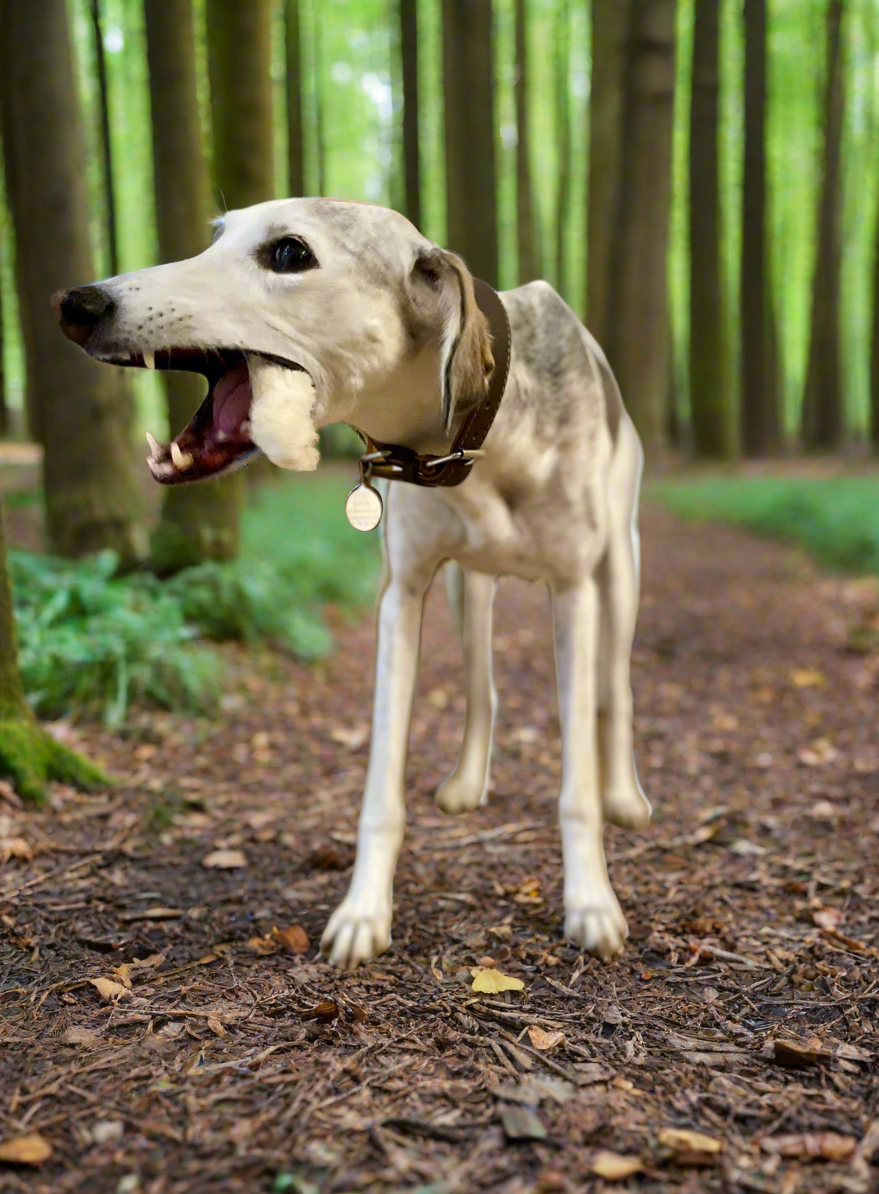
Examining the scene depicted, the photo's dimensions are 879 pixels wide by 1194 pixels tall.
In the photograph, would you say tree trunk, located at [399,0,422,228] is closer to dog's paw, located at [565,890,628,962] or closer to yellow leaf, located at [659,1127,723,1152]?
dog's paw, located at [565,890,628,962]

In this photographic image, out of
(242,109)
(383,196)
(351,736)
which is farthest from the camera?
(383,196)

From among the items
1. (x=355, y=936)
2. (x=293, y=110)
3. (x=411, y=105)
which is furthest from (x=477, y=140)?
(x=355, y=936)

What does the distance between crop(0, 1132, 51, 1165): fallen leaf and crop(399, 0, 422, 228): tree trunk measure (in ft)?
39.9

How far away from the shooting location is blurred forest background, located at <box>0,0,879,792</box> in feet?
19.0

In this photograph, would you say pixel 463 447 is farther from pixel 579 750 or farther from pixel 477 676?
pixel 477 676

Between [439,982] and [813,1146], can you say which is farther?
[439,982]

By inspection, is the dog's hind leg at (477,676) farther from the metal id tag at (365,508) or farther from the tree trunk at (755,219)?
the tree trunk at (755,219)

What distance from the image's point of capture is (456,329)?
2.20 meters

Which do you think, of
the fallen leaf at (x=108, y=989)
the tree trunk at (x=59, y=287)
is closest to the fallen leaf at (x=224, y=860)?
the fallen leaf at (x=108, y=989)

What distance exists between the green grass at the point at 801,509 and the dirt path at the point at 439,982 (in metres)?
4.24

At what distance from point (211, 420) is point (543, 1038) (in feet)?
4.82

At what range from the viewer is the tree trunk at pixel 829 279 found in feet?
55.6

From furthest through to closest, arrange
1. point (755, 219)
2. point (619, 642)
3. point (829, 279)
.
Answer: point (829, 279) < point (755, 219) < point (619, 642)

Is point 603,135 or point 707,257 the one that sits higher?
point 603,135
